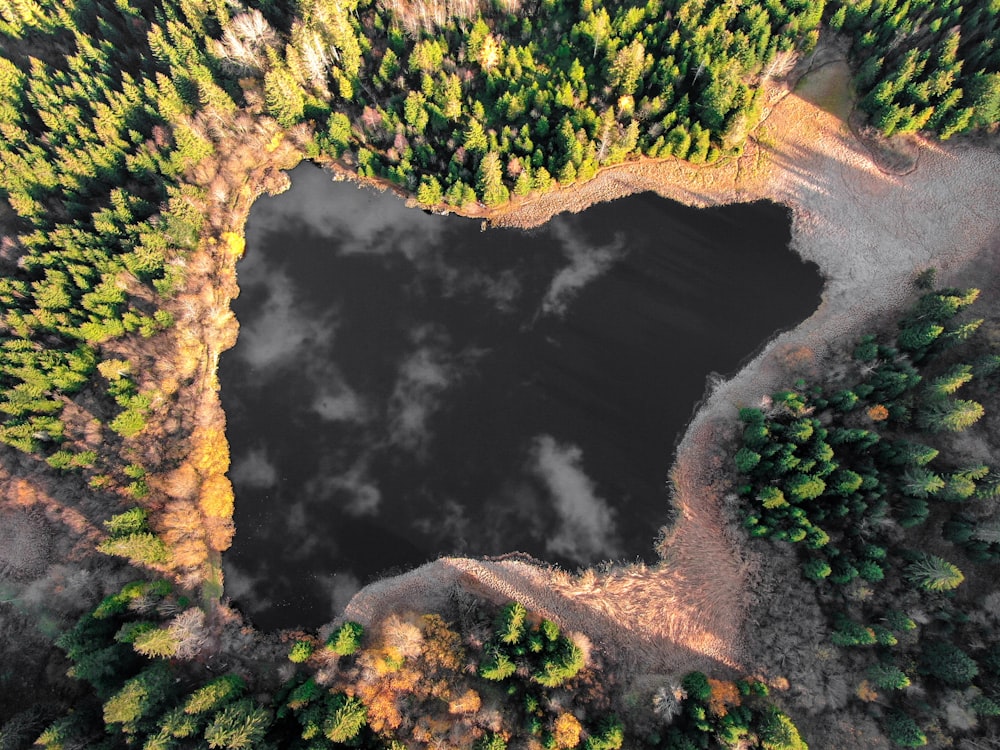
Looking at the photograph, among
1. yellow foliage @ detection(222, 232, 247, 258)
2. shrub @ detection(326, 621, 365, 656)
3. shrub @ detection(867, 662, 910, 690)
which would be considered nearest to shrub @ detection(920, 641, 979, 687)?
shrub @ detection(867, 662, 910, 690)

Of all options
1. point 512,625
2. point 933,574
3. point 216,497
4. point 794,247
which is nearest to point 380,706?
point 512,625

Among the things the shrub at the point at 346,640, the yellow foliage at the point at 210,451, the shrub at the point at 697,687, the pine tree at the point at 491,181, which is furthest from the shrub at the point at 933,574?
the yellow foliage at the point at 210,451

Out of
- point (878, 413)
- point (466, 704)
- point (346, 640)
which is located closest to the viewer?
point (466, 704)

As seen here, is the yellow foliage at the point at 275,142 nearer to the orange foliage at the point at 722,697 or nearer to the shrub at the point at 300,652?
the shrub at the point at 300,652

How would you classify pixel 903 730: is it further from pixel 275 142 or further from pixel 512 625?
pixel 275 142

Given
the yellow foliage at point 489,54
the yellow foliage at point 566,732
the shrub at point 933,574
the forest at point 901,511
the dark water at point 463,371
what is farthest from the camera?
the yellow foliage at point 489,54

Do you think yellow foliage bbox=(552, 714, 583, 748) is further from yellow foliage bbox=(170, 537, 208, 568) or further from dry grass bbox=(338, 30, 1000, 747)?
yellow foliage bbox=(170, 537, 208, 568)
